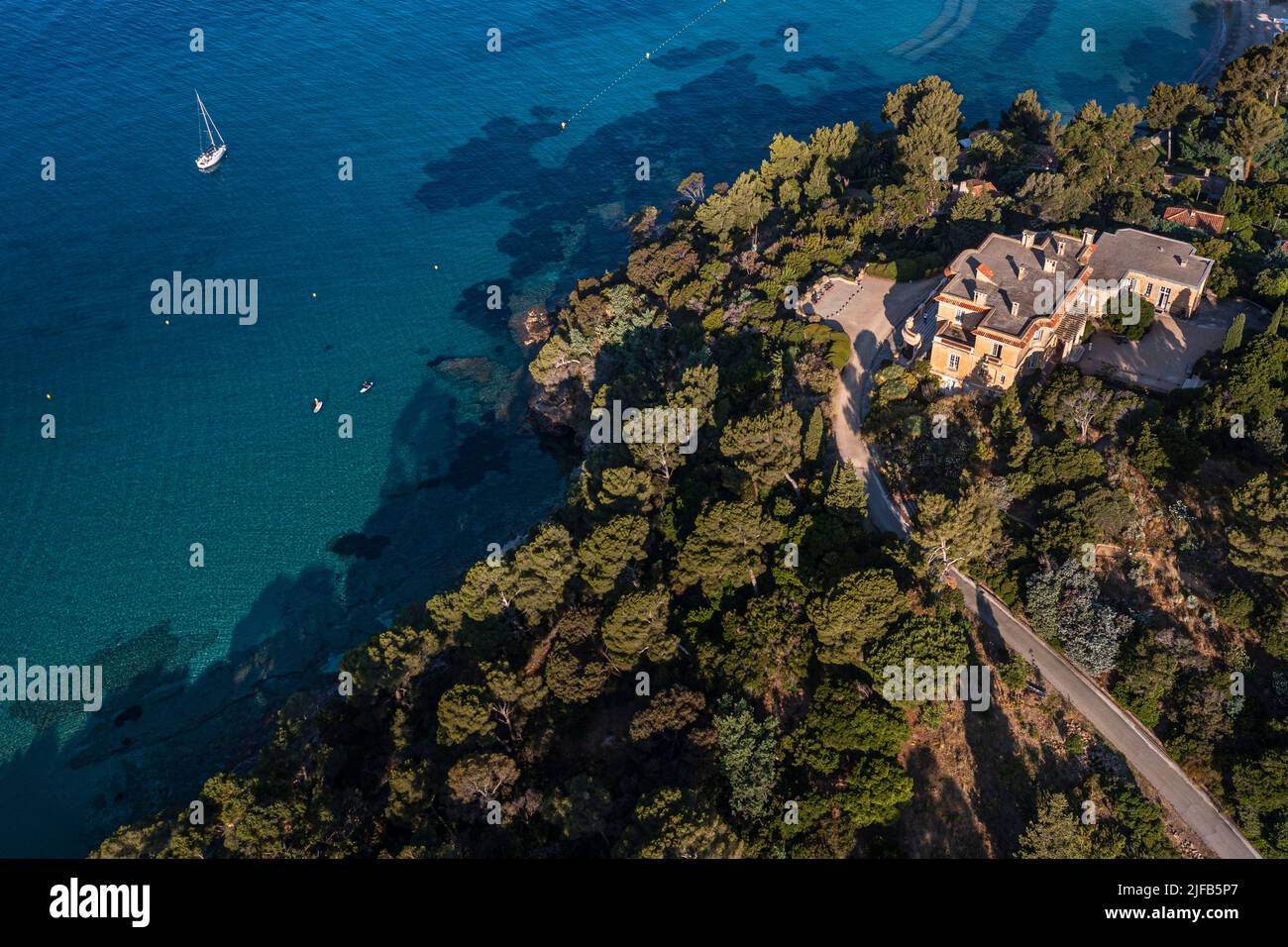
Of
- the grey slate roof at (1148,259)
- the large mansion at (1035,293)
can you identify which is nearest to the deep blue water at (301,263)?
the large mansion at (1035,293)

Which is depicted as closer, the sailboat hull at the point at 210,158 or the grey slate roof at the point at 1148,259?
the grey slate roof at the point at 1148,259

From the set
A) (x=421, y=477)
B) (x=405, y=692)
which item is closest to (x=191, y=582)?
(x=421, y=477)

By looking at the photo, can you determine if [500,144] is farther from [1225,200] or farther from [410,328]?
[1225,200]

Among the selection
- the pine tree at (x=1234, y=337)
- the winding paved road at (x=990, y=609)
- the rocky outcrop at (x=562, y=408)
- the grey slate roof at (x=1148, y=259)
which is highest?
the grey slate roof at (x=1148, y=259)

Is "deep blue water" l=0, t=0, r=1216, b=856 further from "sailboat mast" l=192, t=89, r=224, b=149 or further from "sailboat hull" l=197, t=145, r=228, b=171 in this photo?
"sailboat mast" l=192, t=89, r=224, b=149

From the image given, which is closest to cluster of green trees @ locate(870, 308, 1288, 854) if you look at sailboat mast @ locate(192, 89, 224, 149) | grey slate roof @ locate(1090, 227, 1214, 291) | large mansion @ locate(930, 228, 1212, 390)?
large mansion @ locate(930, 228, 1212, 390)

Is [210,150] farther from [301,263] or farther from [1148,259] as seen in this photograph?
[1148,259]

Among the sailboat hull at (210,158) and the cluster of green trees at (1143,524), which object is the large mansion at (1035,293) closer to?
the cluster of green trees at (1143,524)
